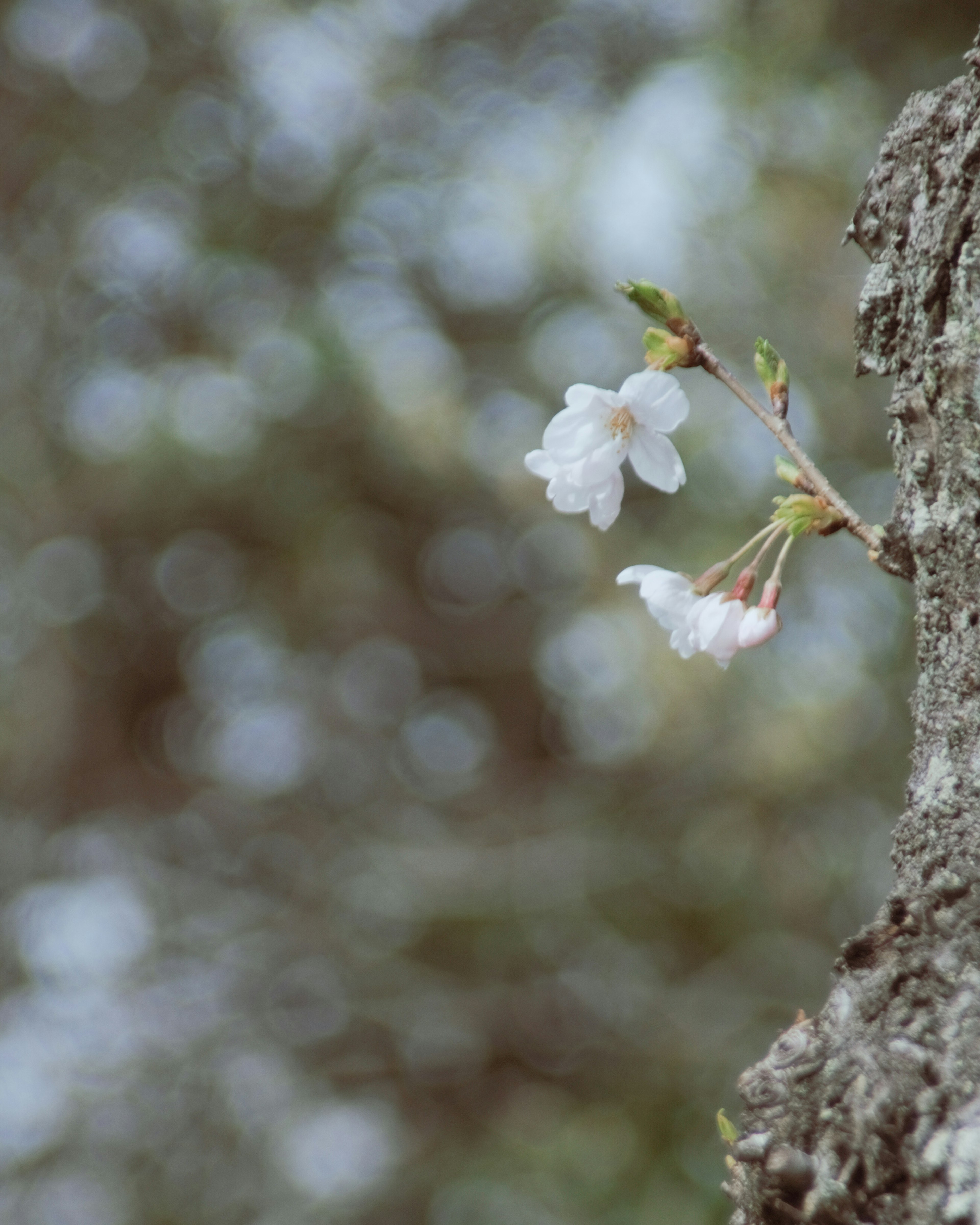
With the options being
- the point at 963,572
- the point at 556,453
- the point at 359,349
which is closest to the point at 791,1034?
the point at 963,572

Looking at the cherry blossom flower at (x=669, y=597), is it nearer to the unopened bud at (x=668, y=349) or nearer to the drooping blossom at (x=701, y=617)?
the drooping blossom at (x=701, y=617)

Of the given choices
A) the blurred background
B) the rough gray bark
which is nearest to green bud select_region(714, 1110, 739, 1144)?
the rough gray bark

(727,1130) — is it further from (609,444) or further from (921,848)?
(609,444)

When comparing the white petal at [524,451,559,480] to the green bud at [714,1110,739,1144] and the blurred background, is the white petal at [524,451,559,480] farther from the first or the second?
the blurred background

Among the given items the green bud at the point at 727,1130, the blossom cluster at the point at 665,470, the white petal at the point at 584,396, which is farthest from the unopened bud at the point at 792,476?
the green bud at the point at 727,1130

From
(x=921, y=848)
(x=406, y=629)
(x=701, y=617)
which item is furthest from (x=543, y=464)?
(x=406, y=629)

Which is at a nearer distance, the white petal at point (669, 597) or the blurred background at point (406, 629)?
the white petal at point (669, 597)
